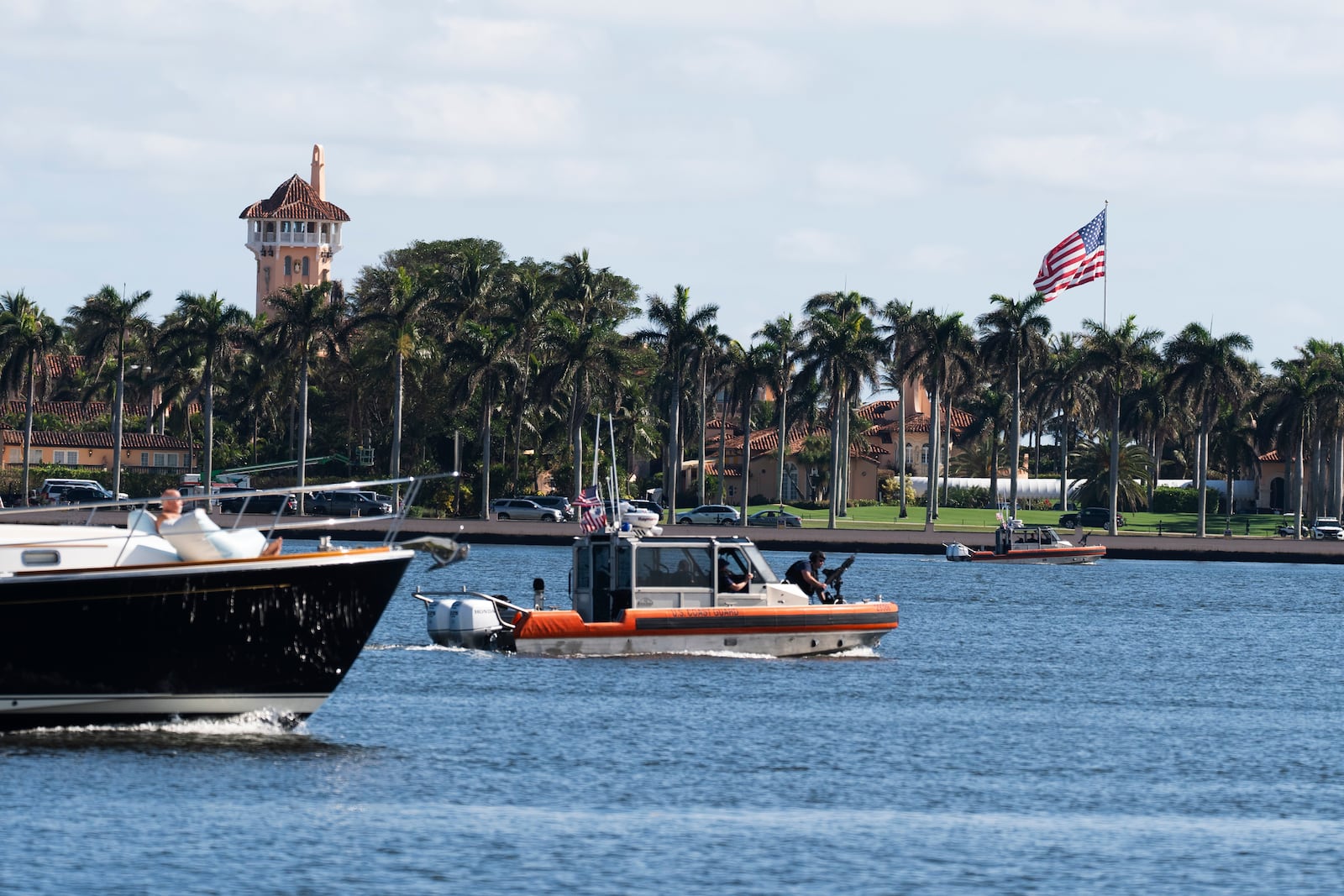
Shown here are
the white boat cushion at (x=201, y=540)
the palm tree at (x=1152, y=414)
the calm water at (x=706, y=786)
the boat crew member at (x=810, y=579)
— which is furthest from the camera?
the palm tree at (x=1152, y=414)

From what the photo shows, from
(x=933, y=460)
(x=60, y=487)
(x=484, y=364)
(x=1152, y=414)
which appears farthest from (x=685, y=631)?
(x=1152, y=414)

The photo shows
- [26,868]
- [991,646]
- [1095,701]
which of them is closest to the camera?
A: [26,868]

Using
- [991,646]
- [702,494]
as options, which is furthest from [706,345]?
[991,646]

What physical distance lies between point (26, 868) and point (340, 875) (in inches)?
114

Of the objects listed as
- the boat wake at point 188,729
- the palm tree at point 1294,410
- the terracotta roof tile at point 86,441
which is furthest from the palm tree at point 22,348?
the boat wake at point 188,729

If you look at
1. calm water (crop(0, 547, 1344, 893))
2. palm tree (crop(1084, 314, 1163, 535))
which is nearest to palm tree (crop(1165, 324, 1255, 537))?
palm tree (crop(1084, 314, 1163, 535))

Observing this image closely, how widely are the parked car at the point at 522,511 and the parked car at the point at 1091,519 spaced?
3063 cm

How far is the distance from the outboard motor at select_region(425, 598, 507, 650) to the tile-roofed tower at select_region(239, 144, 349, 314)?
135846 mm

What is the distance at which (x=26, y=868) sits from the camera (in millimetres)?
18250

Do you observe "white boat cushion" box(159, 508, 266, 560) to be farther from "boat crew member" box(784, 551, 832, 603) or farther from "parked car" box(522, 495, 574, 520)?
"parked car" box(522, 495, 574, 520)

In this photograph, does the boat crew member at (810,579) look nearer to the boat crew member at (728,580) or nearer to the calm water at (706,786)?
the calm water at (706,786)

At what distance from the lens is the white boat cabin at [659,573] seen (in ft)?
116

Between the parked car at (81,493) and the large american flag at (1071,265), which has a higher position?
the large american flag at (1071,265)

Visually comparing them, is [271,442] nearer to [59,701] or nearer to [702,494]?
[702,494]
